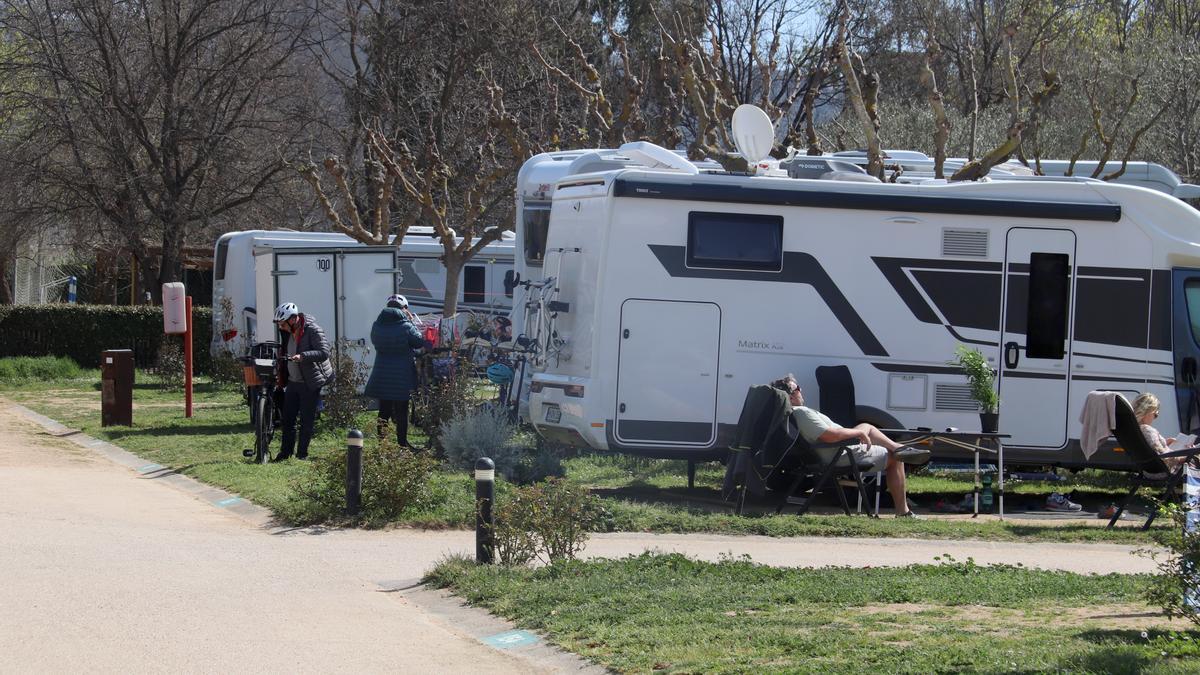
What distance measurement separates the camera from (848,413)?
41.3ft

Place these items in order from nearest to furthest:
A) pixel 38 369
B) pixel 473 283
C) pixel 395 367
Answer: pixel 395 367 → pixel 38 369 → pixel 473 283

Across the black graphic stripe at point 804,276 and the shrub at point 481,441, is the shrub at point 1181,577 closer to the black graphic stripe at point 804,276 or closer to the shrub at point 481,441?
the black graphic stripe at point 804,276

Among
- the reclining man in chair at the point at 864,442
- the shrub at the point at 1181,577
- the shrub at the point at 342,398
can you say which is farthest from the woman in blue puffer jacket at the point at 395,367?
the shrub at the point at 1181,577

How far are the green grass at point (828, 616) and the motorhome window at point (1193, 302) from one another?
17.6 feet

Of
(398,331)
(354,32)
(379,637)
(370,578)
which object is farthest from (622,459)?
(354,32)

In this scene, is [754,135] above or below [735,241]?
above

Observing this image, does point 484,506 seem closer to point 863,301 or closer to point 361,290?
point 863,301

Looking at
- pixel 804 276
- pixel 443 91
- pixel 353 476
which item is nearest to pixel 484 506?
pixel 353 476

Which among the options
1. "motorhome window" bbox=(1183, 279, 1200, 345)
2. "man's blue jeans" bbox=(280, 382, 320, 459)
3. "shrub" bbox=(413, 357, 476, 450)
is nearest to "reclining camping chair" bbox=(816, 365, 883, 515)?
"motorhome window" bbox=(1183, 279, 1200, 345)

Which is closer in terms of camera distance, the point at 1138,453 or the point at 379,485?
the point at 379,485

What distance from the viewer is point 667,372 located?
12539 mm

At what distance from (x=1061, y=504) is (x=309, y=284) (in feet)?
35.3

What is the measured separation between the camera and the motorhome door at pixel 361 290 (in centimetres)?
1938

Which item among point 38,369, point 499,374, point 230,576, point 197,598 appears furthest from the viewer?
point 38,369
